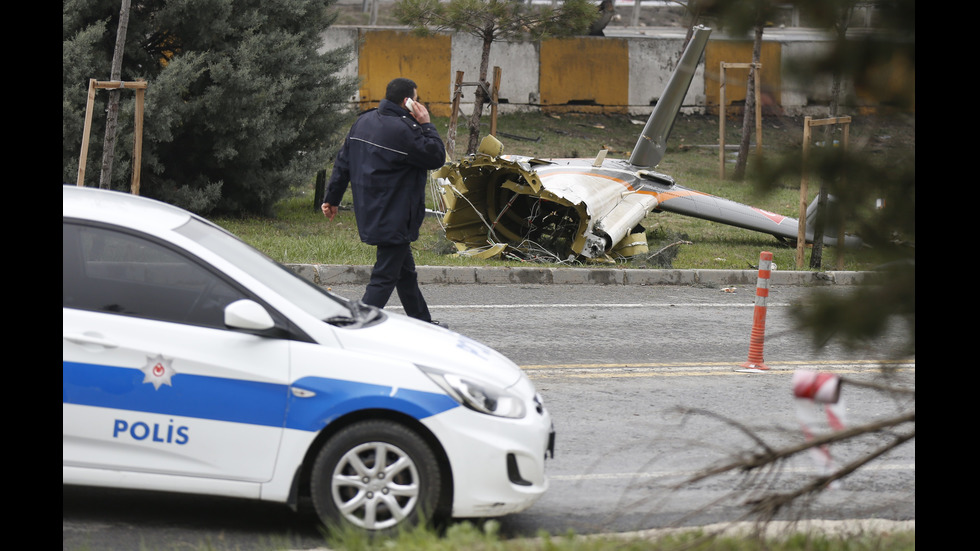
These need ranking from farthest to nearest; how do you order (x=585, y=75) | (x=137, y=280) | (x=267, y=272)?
(x=585, y=75) → (x=267, y=272) → (x=137, y=280)

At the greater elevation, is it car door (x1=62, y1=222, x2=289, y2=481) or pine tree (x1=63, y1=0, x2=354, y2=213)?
pine tree (x1=63, y1=0, x2=354, y2=213)

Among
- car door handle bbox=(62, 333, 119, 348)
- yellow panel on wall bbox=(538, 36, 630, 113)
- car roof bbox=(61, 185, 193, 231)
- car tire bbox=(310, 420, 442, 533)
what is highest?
yellow panel on wall bbox=(538, 36, 630, 113)

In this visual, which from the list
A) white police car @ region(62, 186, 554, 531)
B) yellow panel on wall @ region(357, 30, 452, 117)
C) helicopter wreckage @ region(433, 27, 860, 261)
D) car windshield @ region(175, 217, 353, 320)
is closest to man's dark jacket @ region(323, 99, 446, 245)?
car windshield @ region(175, 217, 353, 320)

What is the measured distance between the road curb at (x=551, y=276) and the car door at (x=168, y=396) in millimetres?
7769

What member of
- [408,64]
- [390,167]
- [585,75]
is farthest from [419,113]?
[585,75]

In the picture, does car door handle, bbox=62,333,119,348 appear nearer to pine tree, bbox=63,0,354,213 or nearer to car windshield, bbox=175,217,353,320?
car windshield, bbox=175,217,353,320

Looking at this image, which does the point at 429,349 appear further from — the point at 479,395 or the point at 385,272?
the point at 385,272

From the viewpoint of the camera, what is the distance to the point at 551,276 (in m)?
13.0

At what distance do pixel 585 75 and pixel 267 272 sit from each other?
26.4 m

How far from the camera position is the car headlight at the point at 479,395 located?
446 cm

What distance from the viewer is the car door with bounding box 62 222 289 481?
429 cm

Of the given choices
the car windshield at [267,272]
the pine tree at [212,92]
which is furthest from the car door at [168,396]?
the pine tree at [212,92]

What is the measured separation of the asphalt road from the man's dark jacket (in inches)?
59.3
